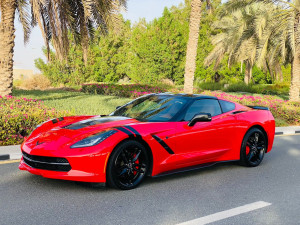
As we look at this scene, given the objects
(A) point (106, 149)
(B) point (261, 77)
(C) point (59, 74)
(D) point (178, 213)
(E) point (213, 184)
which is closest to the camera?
(D) point (178, 213)

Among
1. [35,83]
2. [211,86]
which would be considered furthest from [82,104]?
[211,86]

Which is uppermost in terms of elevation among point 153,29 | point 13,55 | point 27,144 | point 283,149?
point 153,29

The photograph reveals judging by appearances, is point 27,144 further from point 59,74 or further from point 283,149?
point 59,74

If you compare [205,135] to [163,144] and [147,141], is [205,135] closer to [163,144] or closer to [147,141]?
[163,144]

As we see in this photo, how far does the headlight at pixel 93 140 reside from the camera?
4703 millimetres

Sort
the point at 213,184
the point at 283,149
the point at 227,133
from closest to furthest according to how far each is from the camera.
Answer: the point at 213,184 → the point at 227,133 → the point at 283,149

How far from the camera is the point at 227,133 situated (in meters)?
6.25

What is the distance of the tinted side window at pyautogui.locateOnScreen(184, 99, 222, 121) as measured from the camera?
5.90 metres

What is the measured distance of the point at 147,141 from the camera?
5.11 meters

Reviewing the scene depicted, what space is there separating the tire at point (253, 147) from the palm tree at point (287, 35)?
13.0 meters

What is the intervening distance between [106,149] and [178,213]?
123cm

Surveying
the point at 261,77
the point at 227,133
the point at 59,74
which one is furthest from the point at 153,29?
the point at 227,133

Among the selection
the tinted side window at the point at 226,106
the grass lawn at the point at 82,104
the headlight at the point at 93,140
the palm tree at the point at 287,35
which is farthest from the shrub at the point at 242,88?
the headlight at the point at 93,140

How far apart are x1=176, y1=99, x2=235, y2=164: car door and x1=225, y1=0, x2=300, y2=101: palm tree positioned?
544 inches
